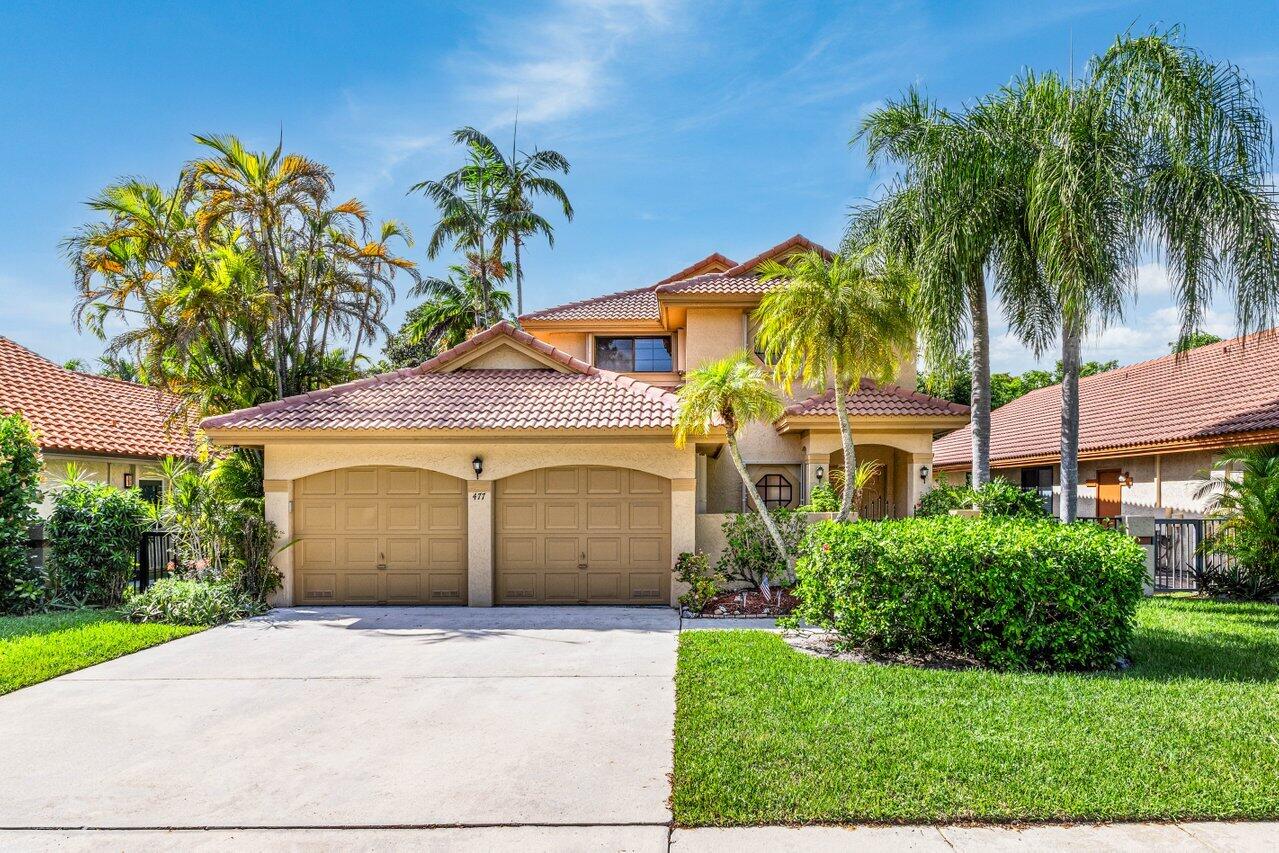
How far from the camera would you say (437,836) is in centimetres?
426

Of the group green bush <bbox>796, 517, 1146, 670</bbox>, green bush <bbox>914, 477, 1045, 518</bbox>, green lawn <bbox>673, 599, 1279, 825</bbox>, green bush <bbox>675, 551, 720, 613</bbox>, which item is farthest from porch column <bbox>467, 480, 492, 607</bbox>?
green bush <bbox>914, 477, 1045, 518</bbox>

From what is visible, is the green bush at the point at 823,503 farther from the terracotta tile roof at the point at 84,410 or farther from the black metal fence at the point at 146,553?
the terracotta tile roof at the point at 84,410

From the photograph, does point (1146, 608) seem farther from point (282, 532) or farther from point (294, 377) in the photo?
point (294, 377)

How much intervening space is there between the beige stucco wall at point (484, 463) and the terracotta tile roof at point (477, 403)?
1.47ft

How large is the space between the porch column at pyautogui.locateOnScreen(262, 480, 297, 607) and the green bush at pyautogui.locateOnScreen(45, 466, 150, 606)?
7.20 feet

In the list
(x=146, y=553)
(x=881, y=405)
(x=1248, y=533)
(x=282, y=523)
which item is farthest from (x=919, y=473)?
(x=146, y=553)

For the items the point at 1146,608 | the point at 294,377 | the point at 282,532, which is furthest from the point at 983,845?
the point at 294,377

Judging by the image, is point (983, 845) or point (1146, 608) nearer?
point (983, 845)

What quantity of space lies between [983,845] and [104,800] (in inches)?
228

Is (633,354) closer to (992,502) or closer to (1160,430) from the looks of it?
(992,502)

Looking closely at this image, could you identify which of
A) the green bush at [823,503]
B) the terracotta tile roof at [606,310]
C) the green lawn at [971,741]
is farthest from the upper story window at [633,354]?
the green lawn at [971,741]

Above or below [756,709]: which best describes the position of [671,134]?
above

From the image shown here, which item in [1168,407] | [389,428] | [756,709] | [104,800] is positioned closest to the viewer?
[104,800]

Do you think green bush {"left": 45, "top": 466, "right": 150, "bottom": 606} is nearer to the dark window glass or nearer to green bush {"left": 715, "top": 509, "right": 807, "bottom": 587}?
green bush {"left": 715, "top": 509, "right": 807, "bottom": 587}
